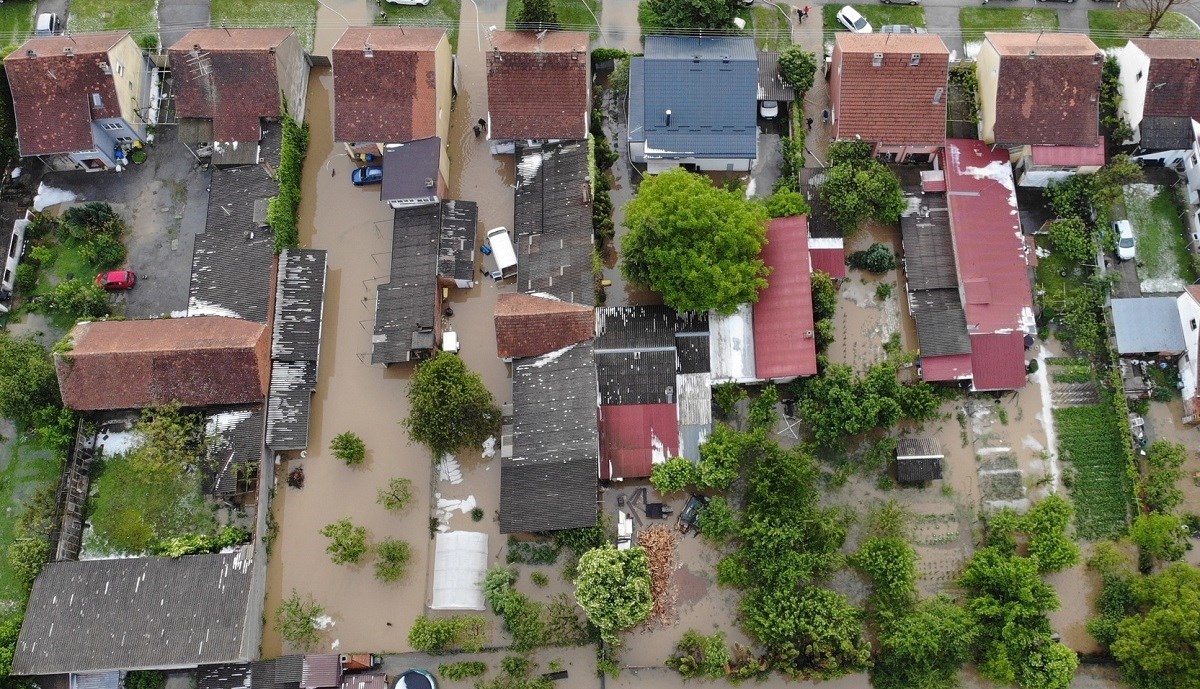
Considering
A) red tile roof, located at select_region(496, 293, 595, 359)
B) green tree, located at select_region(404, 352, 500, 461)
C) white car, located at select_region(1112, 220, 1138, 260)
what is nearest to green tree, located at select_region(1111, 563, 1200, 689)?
white car, located at select_region(1112, 220, 1138, 260)

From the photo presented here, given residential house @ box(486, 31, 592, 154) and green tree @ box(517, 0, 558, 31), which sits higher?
green tree @ box(517, 0, 558, 31)

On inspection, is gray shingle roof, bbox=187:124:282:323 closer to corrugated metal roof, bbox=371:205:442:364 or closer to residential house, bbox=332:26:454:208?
residential house, bbox=332:26:454:208

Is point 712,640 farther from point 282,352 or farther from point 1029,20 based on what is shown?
point 1029,20

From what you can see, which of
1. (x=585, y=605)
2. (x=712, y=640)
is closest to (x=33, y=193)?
(x=585, y=605)

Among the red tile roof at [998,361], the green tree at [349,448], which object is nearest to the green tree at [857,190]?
the red tile roof at [998,361]

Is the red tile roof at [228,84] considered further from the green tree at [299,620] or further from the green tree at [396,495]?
the green tree at [299,620]

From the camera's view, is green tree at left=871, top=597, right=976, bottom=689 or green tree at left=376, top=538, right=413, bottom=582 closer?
green tree at left=871, top=597, right=976, bottom=689

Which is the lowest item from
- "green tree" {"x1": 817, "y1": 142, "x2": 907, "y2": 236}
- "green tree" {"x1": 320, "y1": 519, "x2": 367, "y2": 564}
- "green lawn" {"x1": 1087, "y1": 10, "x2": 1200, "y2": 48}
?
"green tree" {"x1": 320, "y1": 519, "x2": 367, "y2": 564}
